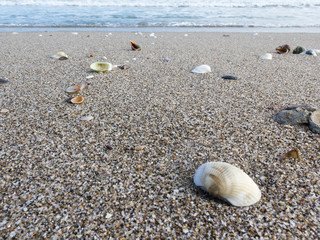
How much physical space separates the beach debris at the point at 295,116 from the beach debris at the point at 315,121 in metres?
0.05

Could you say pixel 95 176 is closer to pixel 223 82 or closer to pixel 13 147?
pixel 13 147

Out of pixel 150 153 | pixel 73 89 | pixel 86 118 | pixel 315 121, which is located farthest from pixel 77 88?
pixel 315 121

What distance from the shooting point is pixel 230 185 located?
144 centimetres

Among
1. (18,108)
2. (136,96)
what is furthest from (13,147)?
(136,96)

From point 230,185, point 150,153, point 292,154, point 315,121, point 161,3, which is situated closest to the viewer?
point 230,185

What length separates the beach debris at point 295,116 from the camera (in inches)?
86.5

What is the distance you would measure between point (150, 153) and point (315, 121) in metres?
1.57

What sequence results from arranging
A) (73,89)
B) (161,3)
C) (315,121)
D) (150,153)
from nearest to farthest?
(150,153) → (315,121) → (73,89) → (161,3)

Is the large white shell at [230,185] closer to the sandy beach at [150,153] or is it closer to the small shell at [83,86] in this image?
the sandy beach at [150,153]

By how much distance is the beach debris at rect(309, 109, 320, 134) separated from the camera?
2.06 metres

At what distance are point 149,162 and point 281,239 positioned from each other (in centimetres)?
99

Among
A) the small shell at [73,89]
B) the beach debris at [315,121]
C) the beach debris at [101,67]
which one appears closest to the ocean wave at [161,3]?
the beach debris at [101,67]

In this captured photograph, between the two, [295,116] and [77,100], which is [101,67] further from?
[295,116]

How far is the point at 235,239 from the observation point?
4.04 feet
